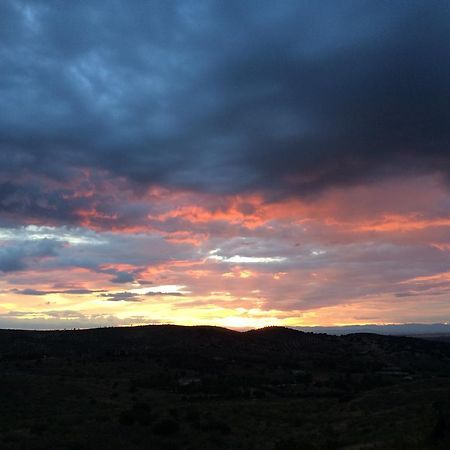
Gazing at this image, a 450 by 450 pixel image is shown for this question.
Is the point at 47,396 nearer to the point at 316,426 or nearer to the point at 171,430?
the point at 171,430

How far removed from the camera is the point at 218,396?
47.9 m

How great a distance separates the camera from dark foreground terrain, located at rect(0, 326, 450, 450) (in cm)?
2717

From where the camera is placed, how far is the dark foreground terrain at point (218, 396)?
89.1 feet

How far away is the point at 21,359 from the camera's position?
6825cm

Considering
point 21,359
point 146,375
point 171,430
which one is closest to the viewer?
point 171,430

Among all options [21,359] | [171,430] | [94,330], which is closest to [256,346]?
[94,330]

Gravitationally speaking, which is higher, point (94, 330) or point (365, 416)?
point (94, 330)

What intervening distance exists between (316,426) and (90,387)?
78.9 ft

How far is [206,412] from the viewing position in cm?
3759

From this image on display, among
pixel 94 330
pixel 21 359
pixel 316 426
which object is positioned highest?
pixel 94 330

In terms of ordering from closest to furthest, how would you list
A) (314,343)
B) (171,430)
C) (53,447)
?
(53,447), (171,430), (314,343)

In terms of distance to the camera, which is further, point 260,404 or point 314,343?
point 314,343

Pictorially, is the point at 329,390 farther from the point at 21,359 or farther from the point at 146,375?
the point at 21,359

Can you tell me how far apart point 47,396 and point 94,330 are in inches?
2942
